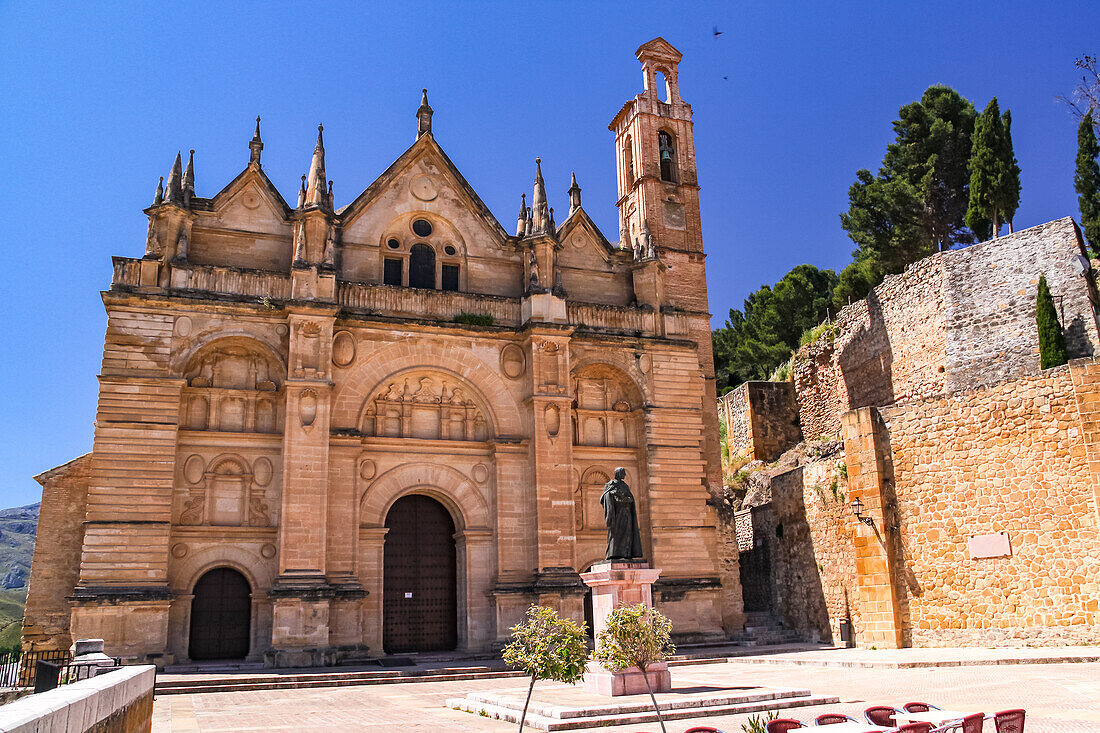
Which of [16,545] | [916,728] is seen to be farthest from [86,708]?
[16,545]

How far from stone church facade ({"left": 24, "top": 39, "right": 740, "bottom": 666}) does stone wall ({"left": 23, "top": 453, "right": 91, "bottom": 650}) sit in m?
0.06

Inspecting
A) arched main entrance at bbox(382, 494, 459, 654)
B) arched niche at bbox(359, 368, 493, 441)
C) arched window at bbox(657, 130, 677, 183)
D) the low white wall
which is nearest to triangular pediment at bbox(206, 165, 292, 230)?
arched niche at bbox(359, 368, 493, 441)

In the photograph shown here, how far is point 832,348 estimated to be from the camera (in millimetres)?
37531

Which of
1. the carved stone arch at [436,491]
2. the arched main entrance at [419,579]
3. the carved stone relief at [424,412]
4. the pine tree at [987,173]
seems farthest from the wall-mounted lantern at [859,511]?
the pine tree at [987,173]

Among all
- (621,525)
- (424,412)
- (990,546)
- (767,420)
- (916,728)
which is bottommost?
(916,728)

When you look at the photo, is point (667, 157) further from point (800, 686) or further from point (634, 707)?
point (634, 707)

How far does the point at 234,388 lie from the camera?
926 inches

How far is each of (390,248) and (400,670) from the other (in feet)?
41.7

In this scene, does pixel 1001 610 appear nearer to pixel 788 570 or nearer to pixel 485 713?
pixel 788 570

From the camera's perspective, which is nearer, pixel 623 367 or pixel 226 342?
pixel 226 342

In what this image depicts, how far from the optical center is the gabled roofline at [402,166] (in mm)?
26344

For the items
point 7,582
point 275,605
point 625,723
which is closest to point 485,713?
point 625,723

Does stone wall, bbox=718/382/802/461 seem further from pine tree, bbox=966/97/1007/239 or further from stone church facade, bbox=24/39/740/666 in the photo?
pine tree, bbox=966/97/1007/239

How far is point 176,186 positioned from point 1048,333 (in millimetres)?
26083
